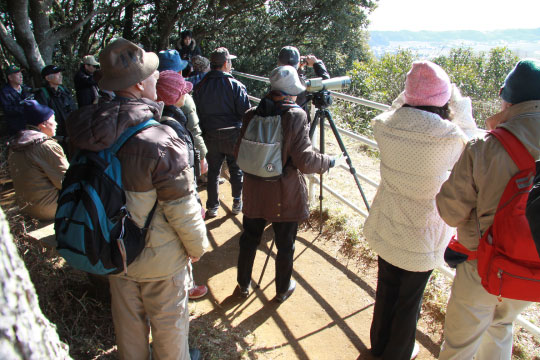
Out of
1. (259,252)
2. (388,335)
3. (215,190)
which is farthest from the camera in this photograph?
(215,190)

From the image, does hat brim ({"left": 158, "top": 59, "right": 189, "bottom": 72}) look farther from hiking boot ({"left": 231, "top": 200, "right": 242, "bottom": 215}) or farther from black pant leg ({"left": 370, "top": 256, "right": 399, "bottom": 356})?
black pant leg ({"left": 370, "top": 256, "right": 399, "bottom": 356})

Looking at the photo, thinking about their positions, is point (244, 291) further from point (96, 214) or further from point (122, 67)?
point (122, 67)

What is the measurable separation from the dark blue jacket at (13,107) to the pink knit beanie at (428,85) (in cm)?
434

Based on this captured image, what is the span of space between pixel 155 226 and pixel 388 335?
156 centimetres

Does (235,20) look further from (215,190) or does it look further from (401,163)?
(401,163)

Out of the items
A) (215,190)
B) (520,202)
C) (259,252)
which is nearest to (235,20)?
(215,190)

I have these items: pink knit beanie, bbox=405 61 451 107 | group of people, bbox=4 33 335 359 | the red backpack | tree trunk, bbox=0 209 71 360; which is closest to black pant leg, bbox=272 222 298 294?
group of people, bbox=4 33 335 359

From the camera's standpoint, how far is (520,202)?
144cm

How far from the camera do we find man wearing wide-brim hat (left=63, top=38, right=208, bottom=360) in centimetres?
161

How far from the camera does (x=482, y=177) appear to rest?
1.57m

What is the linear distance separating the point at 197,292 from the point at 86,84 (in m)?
3.73

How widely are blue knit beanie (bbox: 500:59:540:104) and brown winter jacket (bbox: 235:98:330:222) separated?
45.2 inches

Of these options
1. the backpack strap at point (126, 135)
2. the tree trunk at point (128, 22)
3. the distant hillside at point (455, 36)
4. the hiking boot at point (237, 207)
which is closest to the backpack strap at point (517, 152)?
the backpack strap at point (126, 135)

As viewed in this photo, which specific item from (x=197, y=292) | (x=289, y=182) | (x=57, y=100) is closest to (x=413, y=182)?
(x=289, y=182)
